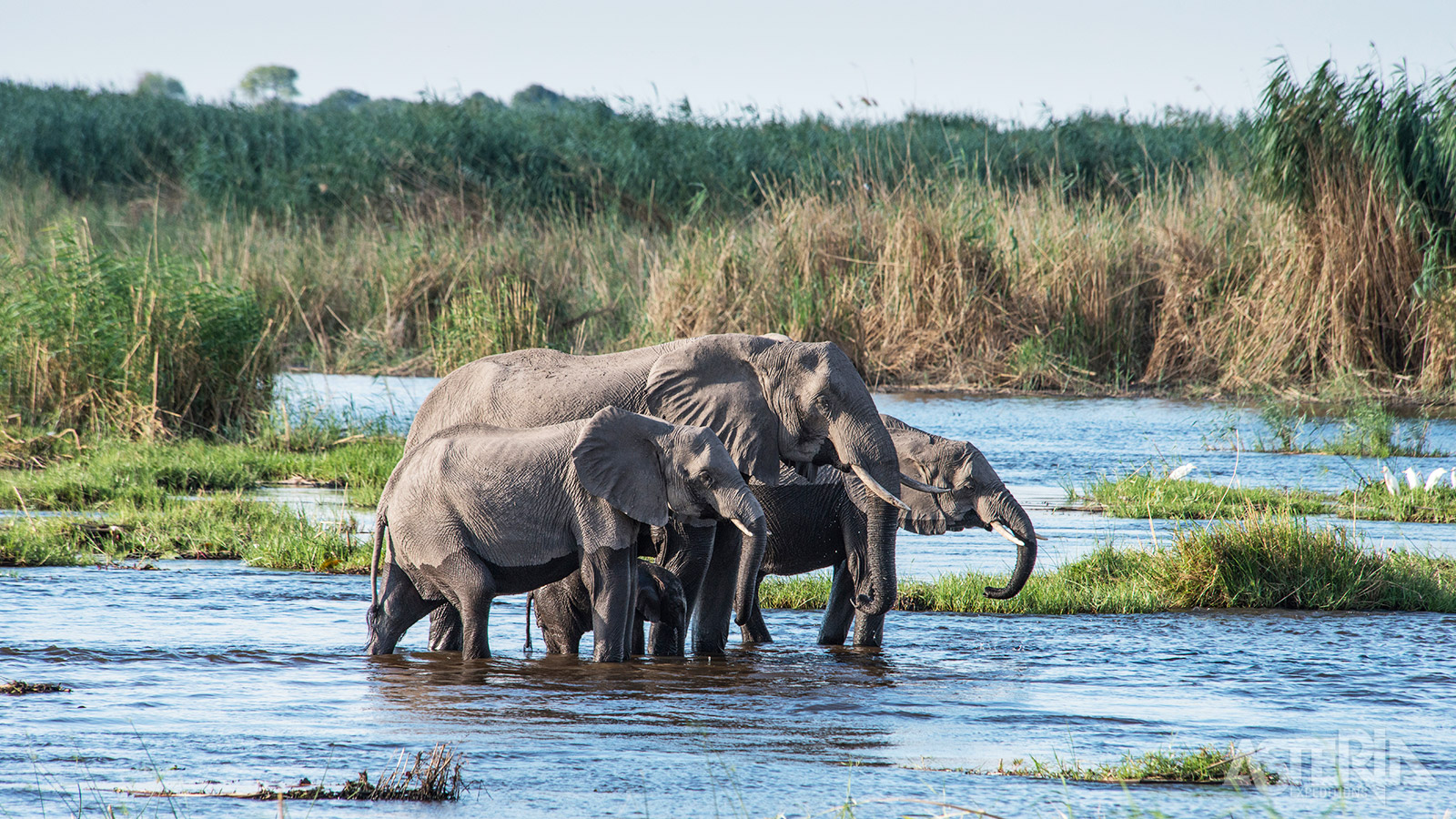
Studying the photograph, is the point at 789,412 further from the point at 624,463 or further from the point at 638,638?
the point at 638,638

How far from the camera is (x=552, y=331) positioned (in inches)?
770

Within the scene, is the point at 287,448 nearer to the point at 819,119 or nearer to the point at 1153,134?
the point at 819,119

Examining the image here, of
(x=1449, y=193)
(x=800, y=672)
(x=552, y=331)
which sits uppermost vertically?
(x=1449, y=193)

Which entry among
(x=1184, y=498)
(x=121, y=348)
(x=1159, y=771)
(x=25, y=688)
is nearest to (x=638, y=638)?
(x=25, y=688)

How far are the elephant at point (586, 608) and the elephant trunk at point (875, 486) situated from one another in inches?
31.6

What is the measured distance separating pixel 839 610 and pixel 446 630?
1760mm

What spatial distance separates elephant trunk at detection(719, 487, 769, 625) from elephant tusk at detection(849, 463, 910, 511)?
0.45 metres

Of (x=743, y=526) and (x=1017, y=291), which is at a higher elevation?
(x=1017, y=291)

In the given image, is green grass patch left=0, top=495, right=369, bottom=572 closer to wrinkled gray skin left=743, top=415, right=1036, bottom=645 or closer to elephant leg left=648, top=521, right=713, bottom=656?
elephant leg left=648, top=521, right=713, bottom=656

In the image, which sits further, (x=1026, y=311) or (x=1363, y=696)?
(x=1026, y=311)

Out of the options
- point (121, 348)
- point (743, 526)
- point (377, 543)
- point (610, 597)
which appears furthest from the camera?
point (121, 348)

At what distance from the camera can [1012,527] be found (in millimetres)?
7730

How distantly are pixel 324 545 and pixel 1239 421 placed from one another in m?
10.0

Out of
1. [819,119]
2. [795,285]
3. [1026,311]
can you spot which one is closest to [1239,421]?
[1026,311]
